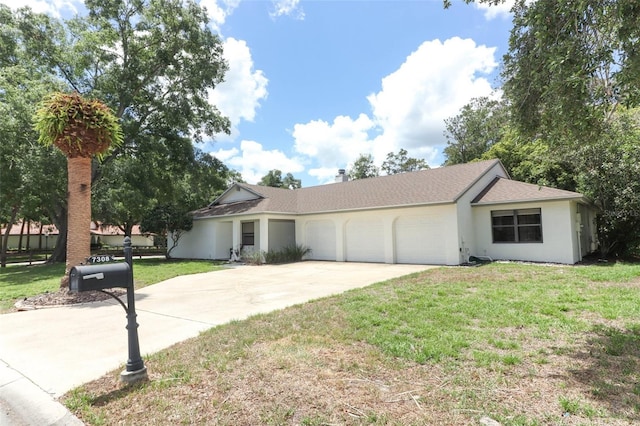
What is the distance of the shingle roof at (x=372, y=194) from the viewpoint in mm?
15820

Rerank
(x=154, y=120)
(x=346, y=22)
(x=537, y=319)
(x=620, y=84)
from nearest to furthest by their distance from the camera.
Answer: (x=620, y=84), (x=537, y=319), (x=346, y=22), (x=154, y=120)

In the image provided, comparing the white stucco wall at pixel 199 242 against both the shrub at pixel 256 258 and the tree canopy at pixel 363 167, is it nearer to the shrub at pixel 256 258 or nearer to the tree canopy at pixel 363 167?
the shrub at pixel 256 258

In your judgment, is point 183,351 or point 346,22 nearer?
point 183,351

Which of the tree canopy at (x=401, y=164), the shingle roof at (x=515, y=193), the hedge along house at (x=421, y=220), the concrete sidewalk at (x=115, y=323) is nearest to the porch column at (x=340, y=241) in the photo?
the hedge along house at (x=421, y=220)

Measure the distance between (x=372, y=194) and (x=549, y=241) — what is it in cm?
824

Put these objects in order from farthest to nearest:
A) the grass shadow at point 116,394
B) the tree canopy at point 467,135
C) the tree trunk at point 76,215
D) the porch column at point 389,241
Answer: the tree canopy at point 467,135, the porch column at point 389,241, the tree trunk at point 76,215, the grass shadow at point 116,394

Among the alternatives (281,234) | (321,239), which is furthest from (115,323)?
(281,234)

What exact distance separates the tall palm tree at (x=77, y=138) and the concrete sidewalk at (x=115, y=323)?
2179mm

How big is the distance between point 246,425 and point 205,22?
24.0 m

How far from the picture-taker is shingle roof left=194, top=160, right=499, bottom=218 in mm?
15820

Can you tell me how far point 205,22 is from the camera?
21438 millimetres

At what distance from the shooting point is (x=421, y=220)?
1595 centimetres

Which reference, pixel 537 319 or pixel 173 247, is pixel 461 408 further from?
pixel 173 247

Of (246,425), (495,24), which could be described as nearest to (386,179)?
(495,24)
